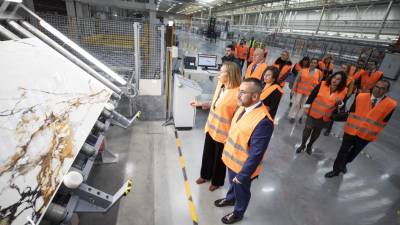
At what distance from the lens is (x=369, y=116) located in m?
2.86

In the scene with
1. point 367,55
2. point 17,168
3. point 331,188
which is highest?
point 367,55

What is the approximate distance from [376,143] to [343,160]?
93.5 inches

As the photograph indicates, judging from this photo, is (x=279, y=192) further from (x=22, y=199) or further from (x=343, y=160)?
(x=22, y=199)

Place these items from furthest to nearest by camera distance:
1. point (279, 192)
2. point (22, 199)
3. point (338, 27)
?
point (338, 27) → point (279, 192) → point (22, 199)

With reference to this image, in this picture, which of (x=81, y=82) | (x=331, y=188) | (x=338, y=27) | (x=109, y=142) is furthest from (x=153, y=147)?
(x=338, y=27)

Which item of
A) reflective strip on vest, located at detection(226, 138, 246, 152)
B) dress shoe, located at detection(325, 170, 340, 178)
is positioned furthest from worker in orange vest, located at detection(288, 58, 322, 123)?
reflective strip on vest, located at detection(226, 138, 246, 152)

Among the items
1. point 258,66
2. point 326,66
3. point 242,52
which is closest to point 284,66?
point 258,66

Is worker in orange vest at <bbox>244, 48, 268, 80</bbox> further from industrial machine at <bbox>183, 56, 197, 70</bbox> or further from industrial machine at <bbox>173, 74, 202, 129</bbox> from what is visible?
industrial machine at <bbox>183, 56, 197, 70</bbox>

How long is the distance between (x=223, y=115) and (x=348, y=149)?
2326 mm

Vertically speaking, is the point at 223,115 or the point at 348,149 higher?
the point at 223,115

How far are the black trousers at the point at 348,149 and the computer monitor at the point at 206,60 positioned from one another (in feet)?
12.1

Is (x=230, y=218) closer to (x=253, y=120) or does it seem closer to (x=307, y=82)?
(x=253, y=120)

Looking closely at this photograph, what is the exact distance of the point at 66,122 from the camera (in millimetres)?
1770

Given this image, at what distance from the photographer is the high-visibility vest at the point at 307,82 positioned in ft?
15.3
